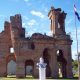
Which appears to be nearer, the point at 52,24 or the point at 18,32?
the point at 18,32

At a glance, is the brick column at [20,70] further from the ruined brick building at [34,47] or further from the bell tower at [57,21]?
the bell tower at [57,21]

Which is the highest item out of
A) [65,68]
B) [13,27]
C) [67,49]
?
[13,27]

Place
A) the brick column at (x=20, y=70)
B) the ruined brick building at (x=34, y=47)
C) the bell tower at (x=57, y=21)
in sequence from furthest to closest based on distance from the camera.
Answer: the bell tower at (x=57, y=21)
the ruined brick building at (x=34, y=47)
the brick column at (x=20, y=70)

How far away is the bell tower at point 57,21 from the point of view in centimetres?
6116

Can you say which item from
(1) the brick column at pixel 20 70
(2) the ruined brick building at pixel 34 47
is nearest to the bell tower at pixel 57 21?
(2) the ruined brick building at pixel 34 47

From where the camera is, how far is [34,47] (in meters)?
58.1

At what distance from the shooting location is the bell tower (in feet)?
201

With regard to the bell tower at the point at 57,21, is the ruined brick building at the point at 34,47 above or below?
below

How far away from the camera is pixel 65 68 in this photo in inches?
2379

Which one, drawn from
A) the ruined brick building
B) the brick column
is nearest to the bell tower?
the ruined brick building

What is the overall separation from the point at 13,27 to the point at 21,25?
2793 mm

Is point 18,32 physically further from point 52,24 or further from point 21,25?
point 52,24

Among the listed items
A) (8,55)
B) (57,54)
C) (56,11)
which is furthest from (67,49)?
(8,55)

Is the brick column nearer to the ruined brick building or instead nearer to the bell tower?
the ruined brick building
